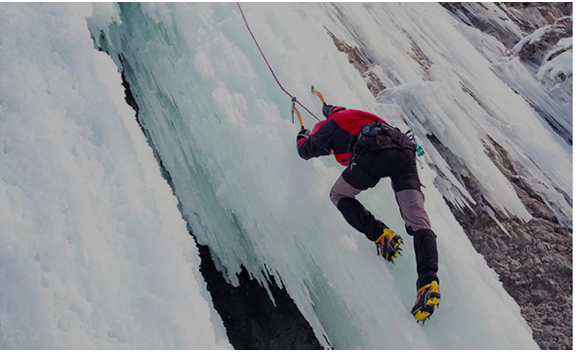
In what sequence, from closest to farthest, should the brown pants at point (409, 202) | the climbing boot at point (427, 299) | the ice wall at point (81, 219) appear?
the ice wall at point (81, 219) < the climbing boot at point (427, 299) < the brown pants at point (409, 202)

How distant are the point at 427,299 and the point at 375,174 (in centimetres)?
90

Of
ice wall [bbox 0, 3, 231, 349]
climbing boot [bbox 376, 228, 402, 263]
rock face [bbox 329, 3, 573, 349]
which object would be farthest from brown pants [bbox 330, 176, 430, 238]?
rock face [bbox 329, 3, 573, 349]

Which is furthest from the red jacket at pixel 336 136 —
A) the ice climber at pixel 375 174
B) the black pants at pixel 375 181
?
the black pants at pixel 375 181

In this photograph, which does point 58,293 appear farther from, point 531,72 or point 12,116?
point 531,72

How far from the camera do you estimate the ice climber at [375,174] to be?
2.82 metres

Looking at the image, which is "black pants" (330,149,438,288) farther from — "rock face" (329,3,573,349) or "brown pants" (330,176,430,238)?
"rock face" (329,3,573,349)

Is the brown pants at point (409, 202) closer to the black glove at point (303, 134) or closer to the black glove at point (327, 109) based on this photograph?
the black glove at point (303, 134)

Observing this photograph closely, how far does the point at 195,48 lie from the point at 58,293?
8.82ft

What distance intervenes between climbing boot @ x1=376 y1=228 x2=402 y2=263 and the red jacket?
0.66 m

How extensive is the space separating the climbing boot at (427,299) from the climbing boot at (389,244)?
33 centimetres

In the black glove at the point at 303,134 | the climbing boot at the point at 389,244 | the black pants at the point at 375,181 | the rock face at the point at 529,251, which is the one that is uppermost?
the black glove at the point at 303,134

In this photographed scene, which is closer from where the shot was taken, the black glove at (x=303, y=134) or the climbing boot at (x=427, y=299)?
the climbing boot at (x=427, y=299)

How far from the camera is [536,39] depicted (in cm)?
679

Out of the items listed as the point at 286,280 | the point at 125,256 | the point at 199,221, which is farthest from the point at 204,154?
the point at 125,256
